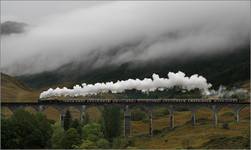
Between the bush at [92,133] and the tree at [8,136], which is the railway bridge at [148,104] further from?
the tree at [8,136]

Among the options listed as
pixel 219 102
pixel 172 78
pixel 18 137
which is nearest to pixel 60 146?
pixel 18 137

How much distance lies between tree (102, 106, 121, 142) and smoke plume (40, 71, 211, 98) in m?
56.4

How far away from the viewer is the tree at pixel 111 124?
96.6m

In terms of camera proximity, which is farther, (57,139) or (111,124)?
(111,124)

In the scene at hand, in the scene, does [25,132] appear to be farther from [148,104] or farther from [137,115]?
[137,115]

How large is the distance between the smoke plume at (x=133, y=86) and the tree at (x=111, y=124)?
5644 cm

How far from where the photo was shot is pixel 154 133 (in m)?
125

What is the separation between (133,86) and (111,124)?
2582 inches

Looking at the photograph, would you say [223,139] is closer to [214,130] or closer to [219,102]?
[214,130]

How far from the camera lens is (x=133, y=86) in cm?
16200

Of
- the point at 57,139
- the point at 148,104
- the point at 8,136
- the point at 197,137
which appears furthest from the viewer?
the point at 148,104

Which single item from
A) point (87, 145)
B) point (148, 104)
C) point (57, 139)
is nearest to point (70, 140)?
point (57, 139)

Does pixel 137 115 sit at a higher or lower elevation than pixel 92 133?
higher

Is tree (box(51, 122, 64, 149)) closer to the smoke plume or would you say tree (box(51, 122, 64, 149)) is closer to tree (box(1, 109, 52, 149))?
tree (box(1, 109, 52, 149))
